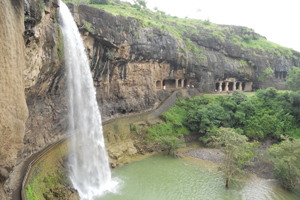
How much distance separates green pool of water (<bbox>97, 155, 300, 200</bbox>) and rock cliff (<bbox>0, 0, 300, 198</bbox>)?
18.9 feet

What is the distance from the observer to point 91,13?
547 inches

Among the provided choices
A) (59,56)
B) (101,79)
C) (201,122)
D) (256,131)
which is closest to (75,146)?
(59,56)

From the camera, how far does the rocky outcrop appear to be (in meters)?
4.14

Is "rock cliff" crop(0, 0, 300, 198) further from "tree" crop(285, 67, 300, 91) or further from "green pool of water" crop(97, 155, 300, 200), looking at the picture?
"tree" crop(285, 67, 300, 91)

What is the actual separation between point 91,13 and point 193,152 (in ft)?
49.3

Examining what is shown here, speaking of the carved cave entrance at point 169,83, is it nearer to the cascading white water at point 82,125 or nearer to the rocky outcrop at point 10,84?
the cascading white water at point 82,125

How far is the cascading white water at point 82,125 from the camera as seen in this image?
11.3 m

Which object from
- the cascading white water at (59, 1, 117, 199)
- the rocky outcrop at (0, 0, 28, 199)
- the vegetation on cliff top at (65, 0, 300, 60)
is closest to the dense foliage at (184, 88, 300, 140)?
the vegetation on cliff top at (65, 0, 300, 60)

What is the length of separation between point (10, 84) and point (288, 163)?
47.8 ft

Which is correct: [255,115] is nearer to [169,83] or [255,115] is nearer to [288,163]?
[288,163]

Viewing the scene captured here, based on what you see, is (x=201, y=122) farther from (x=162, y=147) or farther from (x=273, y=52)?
(x=273, y=52)

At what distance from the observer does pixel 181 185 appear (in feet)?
42.5

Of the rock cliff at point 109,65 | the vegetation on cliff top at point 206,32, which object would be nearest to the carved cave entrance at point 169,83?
the rock cliff at point 109,65

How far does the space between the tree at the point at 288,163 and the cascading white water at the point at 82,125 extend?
1083 cm
